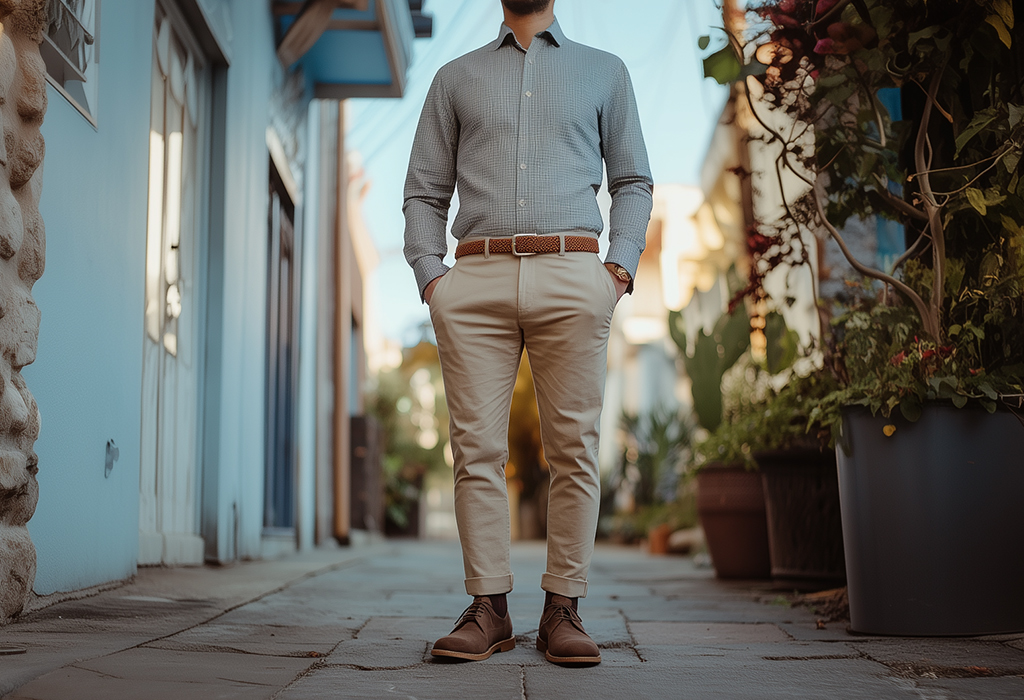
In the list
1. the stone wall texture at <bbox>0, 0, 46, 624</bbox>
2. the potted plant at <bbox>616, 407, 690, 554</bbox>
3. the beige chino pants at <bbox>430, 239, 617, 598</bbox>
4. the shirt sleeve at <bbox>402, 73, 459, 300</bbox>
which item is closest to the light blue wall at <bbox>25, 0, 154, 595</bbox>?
the stone wall texture at <bbox>0, 0, 46, 624</bbox>

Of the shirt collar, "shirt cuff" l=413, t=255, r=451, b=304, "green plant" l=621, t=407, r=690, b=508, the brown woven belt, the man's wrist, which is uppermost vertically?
the shirt collar

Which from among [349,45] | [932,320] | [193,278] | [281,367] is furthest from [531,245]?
[349,45]

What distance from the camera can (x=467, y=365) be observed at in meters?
1.96

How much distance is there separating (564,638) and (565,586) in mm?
173

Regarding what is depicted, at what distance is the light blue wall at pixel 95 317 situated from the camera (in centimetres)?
219

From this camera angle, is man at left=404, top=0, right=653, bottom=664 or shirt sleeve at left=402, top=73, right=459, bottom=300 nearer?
man at left=404, top=0, right=653, bottom=664

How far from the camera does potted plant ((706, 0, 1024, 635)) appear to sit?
1.98 meters

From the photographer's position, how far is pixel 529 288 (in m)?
1.91

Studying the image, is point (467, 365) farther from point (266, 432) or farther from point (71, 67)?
point (266, 432)

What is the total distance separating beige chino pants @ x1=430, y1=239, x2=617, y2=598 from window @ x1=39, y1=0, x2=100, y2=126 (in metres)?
1.07

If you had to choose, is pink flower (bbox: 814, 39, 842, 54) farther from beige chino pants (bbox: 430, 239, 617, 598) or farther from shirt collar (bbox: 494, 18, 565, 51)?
beige chino pants (bbox: 430, 239, 617, 598)

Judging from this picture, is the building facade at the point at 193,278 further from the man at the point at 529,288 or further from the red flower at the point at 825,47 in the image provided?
the red flower at the point at 825,47

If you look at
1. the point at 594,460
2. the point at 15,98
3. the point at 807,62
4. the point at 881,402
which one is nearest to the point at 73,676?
the point at 594,460

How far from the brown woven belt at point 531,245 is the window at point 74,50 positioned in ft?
3.54
